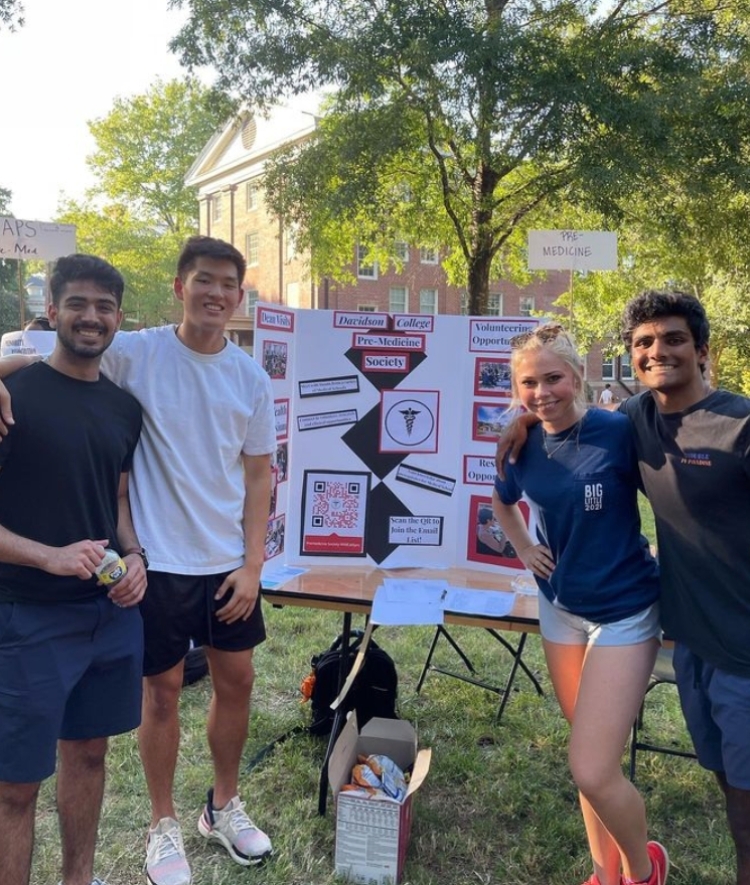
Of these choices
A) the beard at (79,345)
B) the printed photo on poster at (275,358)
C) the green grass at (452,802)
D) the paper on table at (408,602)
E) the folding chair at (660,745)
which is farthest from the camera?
the printed photo on poster at (275,358)

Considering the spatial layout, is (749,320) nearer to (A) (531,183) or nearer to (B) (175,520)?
(A) (531,183)

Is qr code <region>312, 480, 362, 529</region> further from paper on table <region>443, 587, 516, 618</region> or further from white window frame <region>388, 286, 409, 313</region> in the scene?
white window frame <region>388, 286, 409, 313</region>

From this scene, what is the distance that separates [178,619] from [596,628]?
1.36m

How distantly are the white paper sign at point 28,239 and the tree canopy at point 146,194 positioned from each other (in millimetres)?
22890

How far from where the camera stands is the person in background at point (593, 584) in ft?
6.61

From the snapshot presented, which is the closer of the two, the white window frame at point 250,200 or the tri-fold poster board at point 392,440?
the tri-fold poster board at point 392,440

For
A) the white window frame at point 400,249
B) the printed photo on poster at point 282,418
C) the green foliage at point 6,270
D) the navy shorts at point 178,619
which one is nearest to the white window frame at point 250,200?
the green foliage at point 6,270

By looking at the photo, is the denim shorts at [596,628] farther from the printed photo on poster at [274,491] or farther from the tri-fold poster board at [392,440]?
the printed photo on poster at [274,491]

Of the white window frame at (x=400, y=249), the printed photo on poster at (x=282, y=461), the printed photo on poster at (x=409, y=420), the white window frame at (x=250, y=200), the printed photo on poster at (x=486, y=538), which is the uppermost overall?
the white window frame at (x=250, y=200)

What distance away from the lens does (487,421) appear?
133 inches

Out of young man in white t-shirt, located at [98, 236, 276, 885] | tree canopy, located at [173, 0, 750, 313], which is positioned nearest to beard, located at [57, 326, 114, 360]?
young man in white t-shirt, located at [98, 236, 276, 885]

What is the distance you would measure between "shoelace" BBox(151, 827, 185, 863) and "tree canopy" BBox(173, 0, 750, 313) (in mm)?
7899

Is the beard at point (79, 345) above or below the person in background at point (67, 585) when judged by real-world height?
A: above

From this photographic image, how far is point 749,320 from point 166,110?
2558cm
